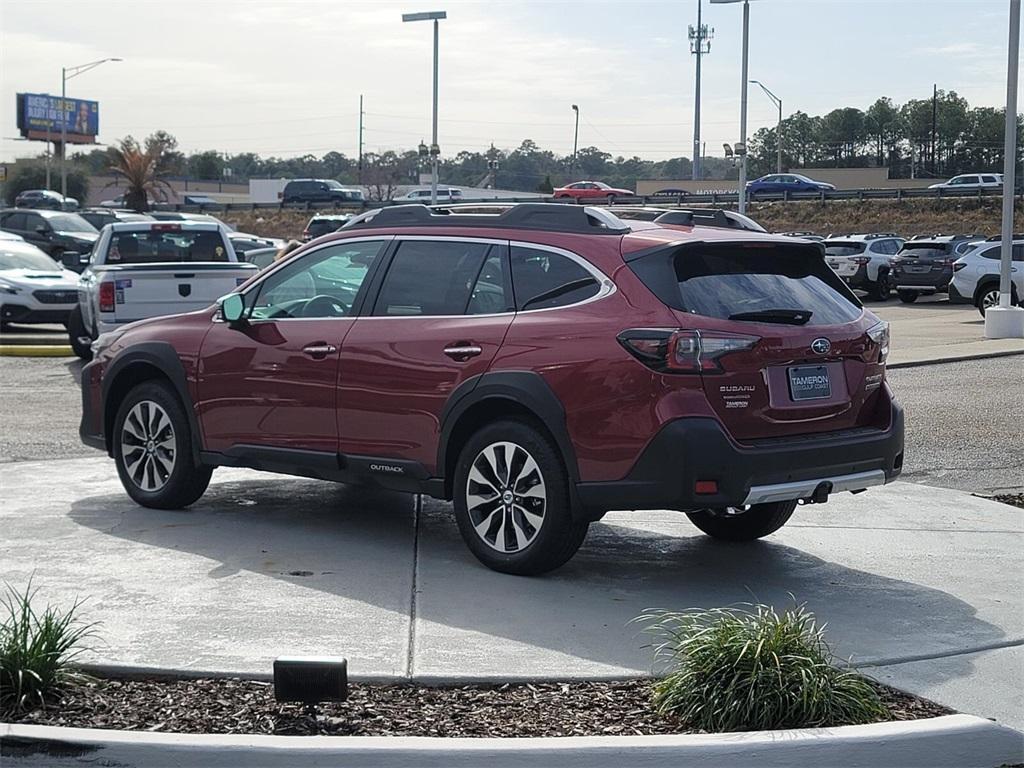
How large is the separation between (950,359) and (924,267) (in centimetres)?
1676

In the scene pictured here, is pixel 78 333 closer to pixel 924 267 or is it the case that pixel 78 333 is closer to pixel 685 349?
pixel 685 349

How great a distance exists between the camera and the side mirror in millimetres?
8352

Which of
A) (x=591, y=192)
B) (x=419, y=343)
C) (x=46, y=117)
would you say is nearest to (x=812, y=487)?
(x=419, y=343)

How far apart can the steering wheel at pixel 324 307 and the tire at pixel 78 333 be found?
10.7 metres

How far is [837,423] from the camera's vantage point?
23.0 ft

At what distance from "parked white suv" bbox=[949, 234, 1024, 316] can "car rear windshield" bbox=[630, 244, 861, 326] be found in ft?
74.9

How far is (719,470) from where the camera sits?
6.45 m

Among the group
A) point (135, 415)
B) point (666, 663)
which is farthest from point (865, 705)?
point (135, 415)

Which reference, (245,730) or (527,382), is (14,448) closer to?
(527,382)

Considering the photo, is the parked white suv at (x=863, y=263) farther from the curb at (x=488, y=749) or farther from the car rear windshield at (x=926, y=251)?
the curb at (x=488, y=749)

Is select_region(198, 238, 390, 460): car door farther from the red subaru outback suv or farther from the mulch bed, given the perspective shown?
the mulch bed

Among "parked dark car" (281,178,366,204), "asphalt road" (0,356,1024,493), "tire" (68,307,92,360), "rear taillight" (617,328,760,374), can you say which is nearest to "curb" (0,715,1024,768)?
"rear taillight" (617,328,760,374)

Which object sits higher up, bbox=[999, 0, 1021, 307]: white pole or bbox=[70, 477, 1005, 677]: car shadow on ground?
bbox=[999, 0, 1021, 307]: white pole

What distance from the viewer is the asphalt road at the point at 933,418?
11.0 m
